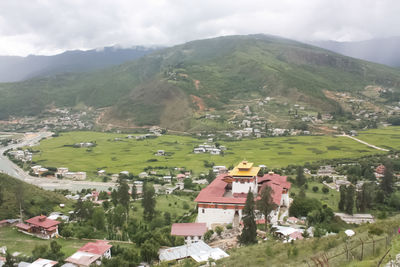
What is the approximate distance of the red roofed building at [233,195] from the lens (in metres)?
31.2

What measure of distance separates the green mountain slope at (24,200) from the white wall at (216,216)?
→ 58.6 ft

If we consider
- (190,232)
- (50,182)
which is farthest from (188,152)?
(190,232)

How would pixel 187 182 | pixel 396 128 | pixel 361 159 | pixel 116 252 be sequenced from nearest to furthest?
pixel 116 252 < pixel 187 182 < pixel 361 159 < pixel 396 128

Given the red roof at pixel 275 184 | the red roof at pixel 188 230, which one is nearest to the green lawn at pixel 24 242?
the red roof at pixel 188 230

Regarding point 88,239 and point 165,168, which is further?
point 165,168

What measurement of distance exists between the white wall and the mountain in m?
79.0

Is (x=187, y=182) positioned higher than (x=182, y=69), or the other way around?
(x=182, y=69)

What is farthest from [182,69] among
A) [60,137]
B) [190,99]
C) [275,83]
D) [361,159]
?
[361,159]

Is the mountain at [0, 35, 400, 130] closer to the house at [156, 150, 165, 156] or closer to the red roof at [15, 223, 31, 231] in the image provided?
the house at [156, 150, 165, 156]

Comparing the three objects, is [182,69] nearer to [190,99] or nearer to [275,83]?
[190,99]

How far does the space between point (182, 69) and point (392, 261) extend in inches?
6204

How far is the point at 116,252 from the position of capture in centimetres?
2511

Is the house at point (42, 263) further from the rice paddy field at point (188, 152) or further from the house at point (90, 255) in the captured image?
the rice paddy field at point (188, 152)

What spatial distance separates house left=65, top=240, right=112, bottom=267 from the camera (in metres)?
22.6
